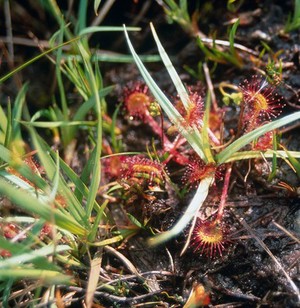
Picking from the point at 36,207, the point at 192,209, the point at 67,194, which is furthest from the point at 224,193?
the point at 36,207

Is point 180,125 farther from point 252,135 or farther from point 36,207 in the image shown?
point 36,207

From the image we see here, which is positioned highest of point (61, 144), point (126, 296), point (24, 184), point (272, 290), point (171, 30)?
point (171, 30)

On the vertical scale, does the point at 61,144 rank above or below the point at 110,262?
above

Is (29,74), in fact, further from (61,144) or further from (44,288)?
(44,288)

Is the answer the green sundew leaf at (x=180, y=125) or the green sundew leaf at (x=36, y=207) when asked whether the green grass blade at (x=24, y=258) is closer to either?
the green sundew leaf at (x=36, y=207)

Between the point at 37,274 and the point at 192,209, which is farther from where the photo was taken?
the point at 192,209

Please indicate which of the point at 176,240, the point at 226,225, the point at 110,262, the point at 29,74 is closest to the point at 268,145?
the point at 226,225
